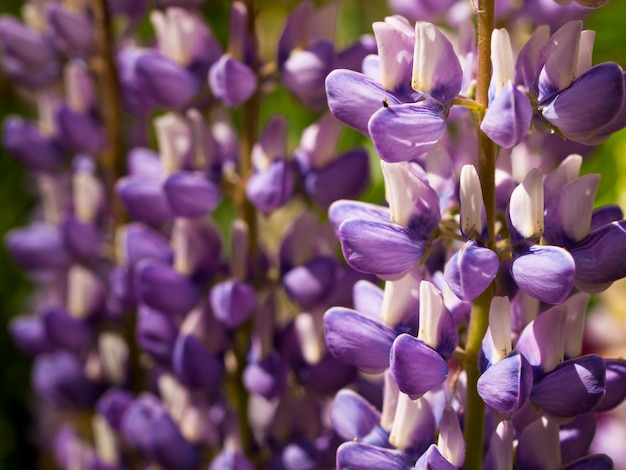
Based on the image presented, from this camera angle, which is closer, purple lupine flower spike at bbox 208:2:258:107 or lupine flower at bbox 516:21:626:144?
lupine flower at bbox 516:21:626:144

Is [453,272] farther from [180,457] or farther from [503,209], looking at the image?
[180,457]

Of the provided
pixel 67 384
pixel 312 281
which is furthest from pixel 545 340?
pixel 67 384

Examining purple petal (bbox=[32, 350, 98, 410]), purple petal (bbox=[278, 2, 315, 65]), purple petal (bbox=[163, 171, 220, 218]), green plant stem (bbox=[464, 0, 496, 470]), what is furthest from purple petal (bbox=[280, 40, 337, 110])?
purple petal (bbox=[32, 350, 98, 410])

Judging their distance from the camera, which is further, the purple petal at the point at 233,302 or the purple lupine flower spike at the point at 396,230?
the purple petal at the point at 233,302

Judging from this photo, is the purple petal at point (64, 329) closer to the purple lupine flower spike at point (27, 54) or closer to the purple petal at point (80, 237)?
the purple petal at point (80, 237)

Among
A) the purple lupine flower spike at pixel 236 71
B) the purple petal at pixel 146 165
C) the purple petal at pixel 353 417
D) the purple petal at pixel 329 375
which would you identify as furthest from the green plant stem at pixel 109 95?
the purple petal at pixel 353 417

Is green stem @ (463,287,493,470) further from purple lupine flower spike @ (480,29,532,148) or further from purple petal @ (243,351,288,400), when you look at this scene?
purple petal @ (243,351,288,400)

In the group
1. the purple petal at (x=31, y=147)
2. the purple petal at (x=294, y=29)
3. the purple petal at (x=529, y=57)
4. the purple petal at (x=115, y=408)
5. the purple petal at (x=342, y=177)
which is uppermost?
the purple petal at (x=529, y=57)
